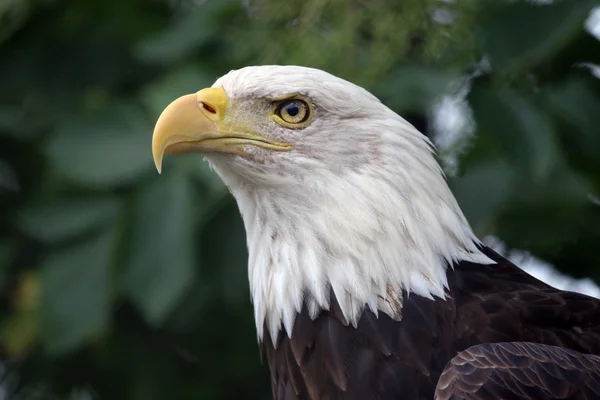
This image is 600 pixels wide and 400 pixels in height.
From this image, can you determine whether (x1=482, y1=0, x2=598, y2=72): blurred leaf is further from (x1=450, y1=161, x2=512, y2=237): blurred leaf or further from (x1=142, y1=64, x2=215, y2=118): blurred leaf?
(x1=142, y1=64, x2=215, y2=118): blurred leaf

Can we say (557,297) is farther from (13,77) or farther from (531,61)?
(13,77)

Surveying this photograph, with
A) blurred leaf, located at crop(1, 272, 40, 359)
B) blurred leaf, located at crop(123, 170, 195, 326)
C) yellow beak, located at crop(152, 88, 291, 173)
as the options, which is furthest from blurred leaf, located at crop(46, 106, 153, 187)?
blurred leaf, located at crop(1, 272, 40, 359)

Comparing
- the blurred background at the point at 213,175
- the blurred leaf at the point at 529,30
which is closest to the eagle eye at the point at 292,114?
the blurred background at the point at 213,175

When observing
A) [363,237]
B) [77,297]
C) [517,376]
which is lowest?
[517,376]

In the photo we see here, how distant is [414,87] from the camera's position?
5.05 meters

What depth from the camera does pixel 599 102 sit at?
530cm

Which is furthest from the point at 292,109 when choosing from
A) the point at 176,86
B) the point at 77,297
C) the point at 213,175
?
the point at 77,297

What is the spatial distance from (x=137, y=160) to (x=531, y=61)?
158cm

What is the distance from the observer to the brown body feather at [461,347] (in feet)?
14.2

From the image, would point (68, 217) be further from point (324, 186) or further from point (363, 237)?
point (363, 237)

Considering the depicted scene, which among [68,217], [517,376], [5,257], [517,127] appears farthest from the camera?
[5,257]

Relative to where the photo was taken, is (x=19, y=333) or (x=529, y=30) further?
(x=19, y=333)

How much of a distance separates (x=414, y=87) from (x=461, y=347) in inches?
41.8

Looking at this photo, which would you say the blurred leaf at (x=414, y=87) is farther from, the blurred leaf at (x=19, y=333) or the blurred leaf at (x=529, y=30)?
the blurred leaf at (x=19, y=333)
